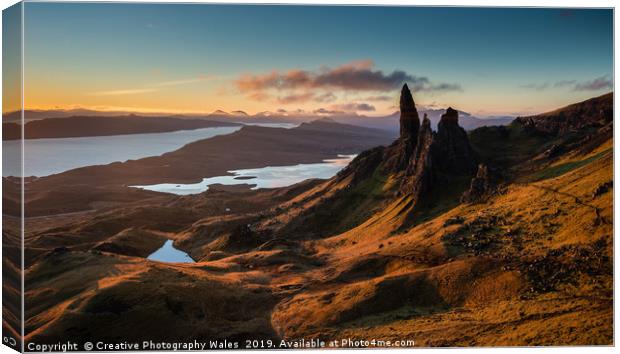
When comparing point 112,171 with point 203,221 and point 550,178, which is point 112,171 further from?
point 550,178

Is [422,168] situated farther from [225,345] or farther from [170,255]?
[225,345]

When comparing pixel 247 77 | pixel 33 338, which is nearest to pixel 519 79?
pixel 247 77

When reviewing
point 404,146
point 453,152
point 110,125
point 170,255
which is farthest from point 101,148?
point 453,152

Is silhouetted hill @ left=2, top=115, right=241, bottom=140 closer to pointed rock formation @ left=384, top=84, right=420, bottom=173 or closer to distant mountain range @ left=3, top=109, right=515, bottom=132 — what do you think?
distant mountain range @ left=3, top=109, right=515, bottom=132

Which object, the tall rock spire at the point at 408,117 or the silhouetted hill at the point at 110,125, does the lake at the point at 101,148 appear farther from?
the tall rock spire at the point at 408,117

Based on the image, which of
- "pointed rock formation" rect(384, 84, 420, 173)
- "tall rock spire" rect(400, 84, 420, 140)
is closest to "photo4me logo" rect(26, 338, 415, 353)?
"tall rock spire" rect(400, 84, 420, 140)

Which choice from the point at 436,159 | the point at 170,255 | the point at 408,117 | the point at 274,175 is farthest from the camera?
the point at 436,159
